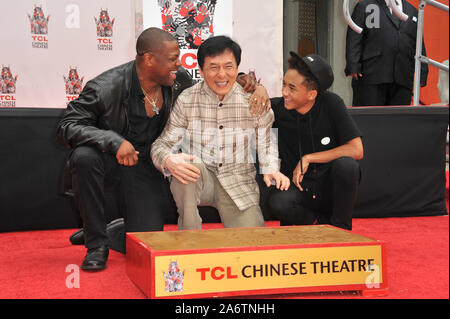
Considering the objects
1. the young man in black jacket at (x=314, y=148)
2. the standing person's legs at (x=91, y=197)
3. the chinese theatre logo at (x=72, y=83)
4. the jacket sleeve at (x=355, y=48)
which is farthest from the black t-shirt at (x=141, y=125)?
the jacket sleeve at (x=355, y=48)

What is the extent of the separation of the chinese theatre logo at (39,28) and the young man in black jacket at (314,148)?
156 centimetres

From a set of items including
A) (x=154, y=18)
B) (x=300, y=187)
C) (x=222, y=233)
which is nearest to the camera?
(x=222, y=233)

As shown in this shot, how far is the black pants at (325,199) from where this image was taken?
2.00 metres

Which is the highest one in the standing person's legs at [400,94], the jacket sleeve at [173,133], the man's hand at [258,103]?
the standing person's legs at [400,94]

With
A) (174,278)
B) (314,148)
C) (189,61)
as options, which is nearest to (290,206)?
(314,148)

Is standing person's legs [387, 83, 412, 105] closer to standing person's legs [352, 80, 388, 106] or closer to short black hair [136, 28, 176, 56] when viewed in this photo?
standing person's legs [352, 80, 388, 106]

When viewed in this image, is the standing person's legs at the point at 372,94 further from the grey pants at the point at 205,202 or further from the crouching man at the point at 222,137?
the grey pants at the point at 205,202

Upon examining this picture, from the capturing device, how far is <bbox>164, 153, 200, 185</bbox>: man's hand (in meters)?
1.83

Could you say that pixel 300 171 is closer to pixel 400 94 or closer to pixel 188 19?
pixel 188 19

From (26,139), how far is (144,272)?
1.50 meters

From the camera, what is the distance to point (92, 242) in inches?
75.5

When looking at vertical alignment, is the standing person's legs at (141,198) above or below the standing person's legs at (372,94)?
below

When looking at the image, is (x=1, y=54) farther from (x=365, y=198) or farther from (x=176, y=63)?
(x=365, y=198)
